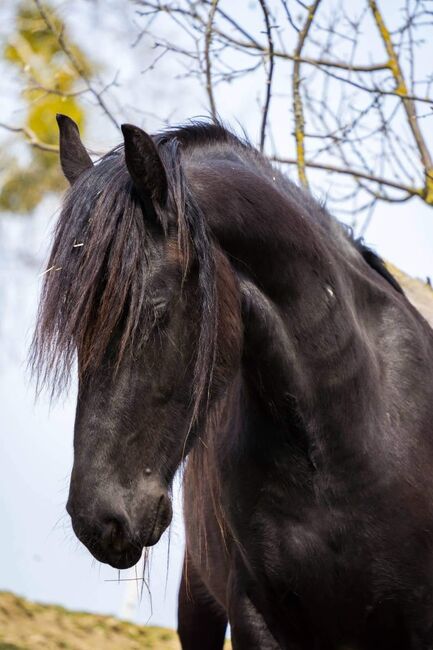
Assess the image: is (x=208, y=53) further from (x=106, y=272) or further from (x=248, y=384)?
(x=106, y=272)

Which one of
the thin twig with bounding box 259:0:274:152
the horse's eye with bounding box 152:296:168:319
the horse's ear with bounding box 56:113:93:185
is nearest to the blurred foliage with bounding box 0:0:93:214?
the thin twig with bounding box 259:0:274:152

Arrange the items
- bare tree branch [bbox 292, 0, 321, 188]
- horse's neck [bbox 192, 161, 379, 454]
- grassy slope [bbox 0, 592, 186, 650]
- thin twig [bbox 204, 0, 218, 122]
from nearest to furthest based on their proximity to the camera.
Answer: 1. horse's neck [bbox 192, 161, 379, 454]
2. thin twig [bbox 204, 0, 218, 122]
3. bare tree branch [bbox 292, 0, 321, 188]
4. grassy slope [bbox 0, 592, 186, 650]

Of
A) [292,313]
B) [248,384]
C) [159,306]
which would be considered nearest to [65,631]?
[248,384]

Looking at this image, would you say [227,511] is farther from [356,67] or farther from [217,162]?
[356,67]

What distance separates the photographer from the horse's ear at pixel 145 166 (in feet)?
9.28

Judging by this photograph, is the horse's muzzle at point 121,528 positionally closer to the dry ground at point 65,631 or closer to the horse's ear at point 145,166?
the horse's ear at point 145,166

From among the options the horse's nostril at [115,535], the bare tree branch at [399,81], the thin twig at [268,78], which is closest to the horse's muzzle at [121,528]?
the horse's nostril at [115,535]

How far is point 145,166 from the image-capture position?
2875 millimetres

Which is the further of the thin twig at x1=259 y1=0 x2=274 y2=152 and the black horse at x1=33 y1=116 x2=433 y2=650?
the thin twig at x1=259 y1=0 x2=274 y2=152

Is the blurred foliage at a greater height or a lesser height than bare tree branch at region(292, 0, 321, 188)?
greater

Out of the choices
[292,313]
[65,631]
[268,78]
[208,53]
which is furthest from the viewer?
[65,631]

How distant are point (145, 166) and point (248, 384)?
84 cm

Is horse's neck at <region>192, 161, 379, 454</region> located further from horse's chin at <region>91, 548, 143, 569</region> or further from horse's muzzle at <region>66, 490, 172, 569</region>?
horse's chin at <region>91, 548, 143, 569</region>

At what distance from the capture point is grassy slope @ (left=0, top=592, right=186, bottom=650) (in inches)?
264
